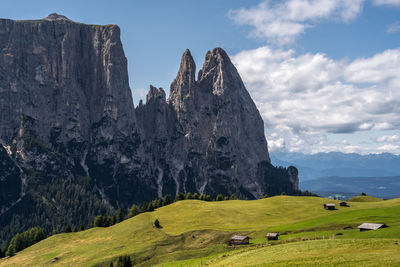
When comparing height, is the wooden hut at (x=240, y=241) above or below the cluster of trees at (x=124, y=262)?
above

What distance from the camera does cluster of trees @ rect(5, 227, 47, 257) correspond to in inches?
5212

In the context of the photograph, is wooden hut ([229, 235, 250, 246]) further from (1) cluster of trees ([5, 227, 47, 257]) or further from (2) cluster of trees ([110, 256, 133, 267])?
(1) cluster of trees ([5, 227, 47, 257])

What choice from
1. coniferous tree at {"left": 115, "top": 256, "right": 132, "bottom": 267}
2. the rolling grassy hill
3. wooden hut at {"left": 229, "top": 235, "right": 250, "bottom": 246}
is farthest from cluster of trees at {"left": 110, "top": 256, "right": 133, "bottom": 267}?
wooden hut at {"left": 229, "top": 235, "right": 250, "bottom": 246}

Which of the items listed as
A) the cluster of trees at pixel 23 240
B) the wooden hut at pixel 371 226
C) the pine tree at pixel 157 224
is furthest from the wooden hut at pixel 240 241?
the cluster of trees at pixel 23 240

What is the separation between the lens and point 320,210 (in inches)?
4530

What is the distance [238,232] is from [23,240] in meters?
98.4

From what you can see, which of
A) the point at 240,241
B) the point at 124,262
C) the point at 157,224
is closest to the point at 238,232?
the point at 240,241

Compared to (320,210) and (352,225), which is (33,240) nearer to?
(320,210)

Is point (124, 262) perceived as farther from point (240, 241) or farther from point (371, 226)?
point (371, 226)

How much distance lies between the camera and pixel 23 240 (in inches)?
5463

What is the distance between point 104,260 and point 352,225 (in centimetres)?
6410

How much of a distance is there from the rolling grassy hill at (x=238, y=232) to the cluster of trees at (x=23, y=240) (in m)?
15.1

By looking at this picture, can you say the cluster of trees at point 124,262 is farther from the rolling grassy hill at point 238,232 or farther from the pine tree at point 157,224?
the pine tree at point 157,224

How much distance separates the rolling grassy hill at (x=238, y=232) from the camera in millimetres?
46250
